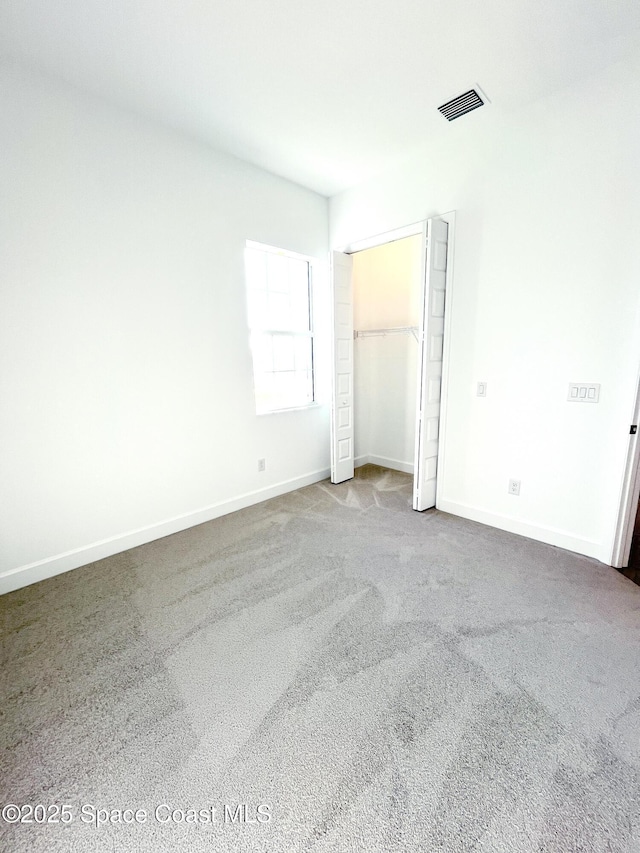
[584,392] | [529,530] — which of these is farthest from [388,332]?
[529,530]

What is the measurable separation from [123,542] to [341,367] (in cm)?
244

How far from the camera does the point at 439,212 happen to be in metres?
2.90

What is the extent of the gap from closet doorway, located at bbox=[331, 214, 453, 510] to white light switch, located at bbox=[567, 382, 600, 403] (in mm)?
942

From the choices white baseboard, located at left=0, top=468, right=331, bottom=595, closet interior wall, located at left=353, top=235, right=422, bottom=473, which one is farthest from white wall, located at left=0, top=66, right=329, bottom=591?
closet interior wall, located at left=353, top=235, right=422, bottom=473

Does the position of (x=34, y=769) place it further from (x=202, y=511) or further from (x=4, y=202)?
(x=4, y=202)

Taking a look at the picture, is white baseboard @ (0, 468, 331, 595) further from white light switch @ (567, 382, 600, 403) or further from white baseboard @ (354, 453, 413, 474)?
white light switch @ (567, 382, 600, 403)

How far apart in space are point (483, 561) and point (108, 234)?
10.8 ft

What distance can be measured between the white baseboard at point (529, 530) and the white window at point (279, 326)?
5.87ft

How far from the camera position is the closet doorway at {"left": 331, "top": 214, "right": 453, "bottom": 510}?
115 inches

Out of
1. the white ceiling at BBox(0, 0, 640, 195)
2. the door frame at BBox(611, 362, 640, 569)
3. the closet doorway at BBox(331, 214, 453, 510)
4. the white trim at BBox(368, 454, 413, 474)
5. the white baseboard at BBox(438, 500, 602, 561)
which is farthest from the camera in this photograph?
the white trim at BBox(368, 454, 413, 474)

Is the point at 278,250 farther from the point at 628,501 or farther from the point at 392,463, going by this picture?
the point at 628,501

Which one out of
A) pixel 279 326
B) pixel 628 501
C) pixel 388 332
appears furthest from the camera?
pixel 388 332

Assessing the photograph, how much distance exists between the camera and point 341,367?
368 cm

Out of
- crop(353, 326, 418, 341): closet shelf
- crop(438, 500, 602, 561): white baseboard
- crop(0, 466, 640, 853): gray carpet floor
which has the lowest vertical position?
crop(0, 466, 640, 853): gray carpet floor
